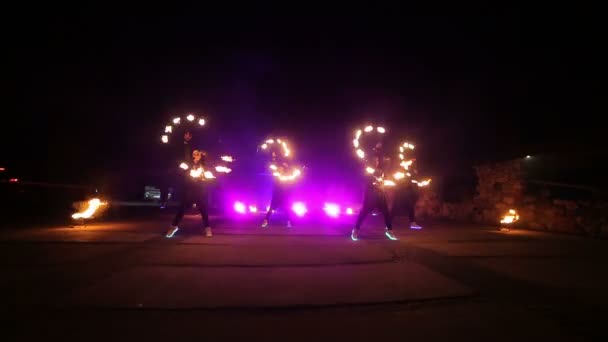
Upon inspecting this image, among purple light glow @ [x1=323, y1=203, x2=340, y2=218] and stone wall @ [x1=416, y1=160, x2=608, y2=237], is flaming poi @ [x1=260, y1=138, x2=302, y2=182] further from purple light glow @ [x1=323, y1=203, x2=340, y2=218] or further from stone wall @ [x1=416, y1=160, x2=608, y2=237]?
purple light glow @ [x1=323, y1=203, x2=340, y2=218]

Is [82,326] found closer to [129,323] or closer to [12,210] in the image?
[129,323]

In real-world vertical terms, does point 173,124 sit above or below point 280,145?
below

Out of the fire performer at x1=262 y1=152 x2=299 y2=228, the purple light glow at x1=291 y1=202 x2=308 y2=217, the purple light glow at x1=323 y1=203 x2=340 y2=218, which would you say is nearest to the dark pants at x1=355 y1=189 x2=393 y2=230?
the fire performer at x1=262 y1=152 x2=299 y2=228

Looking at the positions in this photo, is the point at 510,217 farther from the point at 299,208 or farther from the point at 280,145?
the point at 299,208

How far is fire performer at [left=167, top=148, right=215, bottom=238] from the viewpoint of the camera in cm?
928

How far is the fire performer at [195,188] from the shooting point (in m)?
9.28

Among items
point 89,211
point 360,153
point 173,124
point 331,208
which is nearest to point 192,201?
point 173,124

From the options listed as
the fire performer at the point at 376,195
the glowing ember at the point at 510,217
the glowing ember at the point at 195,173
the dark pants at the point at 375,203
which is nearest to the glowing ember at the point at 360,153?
the fire performer at the point at 376,195

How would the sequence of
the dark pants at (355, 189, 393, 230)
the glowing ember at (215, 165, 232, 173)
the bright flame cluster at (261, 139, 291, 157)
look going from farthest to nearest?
the bright flame cluster at (261, 139, 291, 157), the glowing ember at (215, 165, 232, 173), the dark pants at (355, 189, 393, 230)

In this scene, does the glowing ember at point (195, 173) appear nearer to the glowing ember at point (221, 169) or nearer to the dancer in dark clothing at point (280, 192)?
the glowing ember at point (221, 169)

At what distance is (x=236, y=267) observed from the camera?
230 inches

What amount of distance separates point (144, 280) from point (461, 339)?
12.6 ft

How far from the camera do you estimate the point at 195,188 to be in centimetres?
945

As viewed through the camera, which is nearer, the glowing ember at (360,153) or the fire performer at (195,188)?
the fire performer at (195,188)
